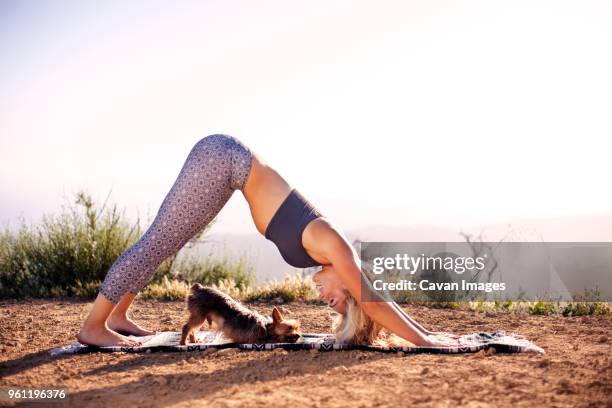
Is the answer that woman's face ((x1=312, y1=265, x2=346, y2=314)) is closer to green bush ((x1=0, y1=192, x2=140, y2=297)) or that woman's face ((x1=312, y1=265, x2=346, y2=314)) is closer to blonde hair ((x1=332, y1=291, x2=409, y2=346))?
blonde hair ((x1=332, y1=291, x2=409, y2=346))

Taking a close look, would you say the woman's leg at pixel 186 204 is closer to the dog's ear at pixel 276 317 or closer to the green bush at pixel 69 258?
the dog's ear at pixel 276 317

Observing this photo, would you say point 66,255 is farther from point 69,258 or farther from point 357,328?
point 357,328

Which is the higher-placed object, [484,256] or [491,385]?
[484,256]

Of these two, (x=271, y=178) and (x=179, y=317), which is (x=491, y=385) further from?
(x=179, y=317)

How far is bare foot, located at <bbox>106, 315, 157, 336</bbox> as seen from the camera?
4.87 meters

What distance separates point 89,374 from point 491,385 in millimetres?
Answer: 2484

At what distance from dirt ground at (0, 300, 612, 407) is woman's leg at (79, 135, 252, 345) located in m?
0.58

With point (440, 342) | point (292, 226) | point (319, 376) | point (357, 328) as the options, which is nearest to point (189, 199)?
point (292, 226)

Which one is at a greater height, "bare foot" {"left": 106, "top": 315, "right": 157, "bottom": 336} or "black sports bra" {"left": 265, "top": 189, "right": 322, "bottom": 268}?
"black sports bra" {"left": 265, "top": 189, "right": 322, "bottom": 268}

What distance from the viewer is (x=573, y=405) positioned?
9.46 ft

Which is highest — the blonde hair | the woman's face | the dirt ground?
the woman's face

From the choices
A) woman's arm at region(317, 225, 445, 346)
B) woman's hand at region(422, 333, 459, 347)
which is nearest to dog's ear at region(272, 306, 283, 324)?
woman's arm at region(317, 225, 445, 346)

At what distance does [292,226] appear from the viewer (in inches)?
167

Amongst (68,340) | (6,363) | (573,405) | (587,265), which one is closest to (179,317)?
(68,340)
